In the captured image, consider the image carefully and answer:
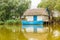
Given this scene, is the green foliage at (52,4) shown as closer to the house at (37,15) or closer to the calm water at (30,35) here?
the house at (37,15)

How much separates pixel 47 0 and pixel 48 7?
121 centimetres

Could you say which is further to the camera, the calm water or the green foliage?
the green foliage

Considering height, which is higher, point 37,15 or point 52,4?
point 52,4

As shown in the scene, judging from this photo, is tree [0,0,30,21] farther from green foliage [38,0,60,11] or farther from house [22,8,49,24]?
green foliage [38,0,60,11]

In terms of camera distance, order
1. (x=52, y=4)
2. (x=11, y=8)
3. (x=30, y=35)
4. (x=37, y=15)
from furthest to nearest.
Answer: (x=11, y=8) < (x=52, y=4) < (x=37, y=15) < (x=30, y=35)

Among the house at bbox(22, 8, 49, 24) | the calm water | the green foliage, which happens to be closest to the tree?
the house at bbox(22, 8, 49, 24)

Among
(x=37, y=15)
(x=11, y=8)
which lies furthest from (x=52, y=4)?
(x=11, y=8)

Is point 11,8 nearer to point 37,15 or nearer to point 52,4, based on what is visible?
point 37,15

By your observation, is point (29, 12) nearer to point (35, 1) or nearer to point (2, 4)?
point (2, 4)

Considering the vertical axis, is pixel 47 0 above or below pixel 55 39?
above

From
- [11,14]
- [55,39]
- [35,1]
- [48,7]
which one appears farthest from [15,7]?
[55,39]

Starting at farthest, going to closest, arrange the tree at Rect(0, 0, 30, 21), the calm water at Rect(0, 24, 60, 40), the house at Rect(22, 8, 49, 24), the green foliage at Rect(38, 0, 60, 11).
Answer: the tree at Rect(0, 0, 30, 21) < the house at Rect(22, 8, 49, 24) < the green foliage at Rect(38, 0, 60, 11) < the calm water at Rect(0, 24, 60, 40)

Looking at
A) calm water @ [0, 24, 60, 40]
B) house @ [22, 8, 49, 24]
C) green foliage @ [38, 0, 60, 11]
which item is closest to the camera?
calm water @ [0, 24, 60, 40]

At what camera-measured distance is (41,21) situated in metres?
24.3
